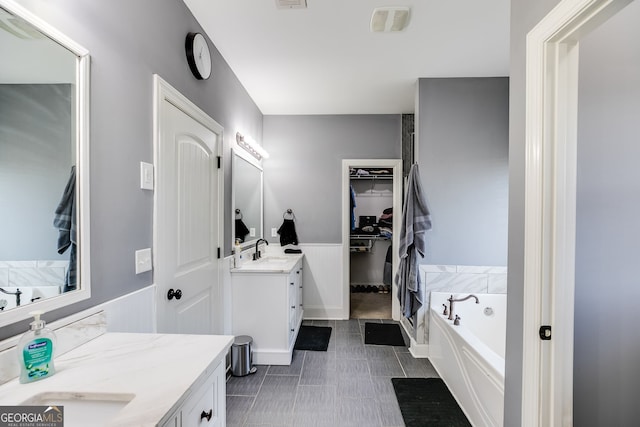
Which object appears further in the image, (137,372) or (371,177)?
(371,177)

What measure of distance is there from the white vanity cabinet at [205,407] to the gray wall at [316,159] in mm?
2740

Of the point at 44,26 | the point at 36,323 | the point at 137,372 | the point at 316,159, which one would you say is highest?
the point at 316,159

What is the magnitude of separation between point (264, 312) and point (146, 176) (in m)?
1.63

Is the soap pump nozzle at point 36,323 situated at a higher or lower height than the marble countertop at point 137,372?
higher

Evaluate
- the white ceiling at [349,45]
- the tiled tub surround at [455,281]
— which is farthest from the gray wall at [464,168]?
the white ceiling at [349,45]

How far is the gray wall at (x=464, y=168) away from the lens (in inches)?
107

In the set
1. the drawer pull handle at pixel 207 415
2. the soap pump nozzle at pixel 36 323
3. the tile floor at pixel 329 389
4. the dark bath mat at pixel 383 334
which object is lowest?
the dark bath mat at pixel 383 334

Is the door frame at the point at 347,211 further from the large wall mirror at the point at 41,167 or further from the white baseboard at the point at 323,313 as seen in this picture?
the large wall mirror at the point at 41,167

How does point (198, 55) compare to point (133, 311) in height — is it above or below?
above

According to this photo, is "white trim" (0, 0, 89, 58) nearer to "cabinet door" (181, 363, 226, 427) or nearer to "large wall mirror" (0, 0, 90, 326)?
"large wall mirror" (0, 0, 90, 326)

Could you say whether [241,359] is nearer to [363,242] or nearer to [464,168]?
[464,168]

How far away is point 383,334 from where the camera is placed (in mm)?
3205

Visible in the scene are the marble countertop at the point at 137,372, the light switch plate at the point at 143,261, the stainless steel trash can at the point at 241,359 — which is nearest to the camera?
the marble countertop at the point at 137,372

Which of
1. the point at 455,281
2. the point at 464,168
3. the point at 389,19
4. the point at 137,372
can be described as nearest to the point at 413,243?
the point at 455,281
